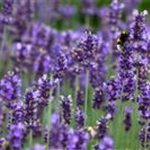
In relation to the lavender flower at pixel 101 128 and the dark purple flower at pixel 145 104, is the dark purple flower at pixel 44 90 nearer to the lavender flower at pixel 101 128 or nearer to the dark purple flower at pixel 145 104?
the lavender flower at pixel 101 128

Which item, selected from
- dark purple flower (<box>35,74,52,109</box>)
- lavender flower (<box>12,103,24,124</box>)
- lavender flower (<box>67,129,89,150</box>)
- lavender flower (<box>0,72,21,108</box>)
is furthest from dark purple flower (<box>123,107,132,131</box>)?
lavender flower (<box>67,129,89,150</box>)

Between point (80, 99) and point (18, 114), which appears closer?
point (18, 114)

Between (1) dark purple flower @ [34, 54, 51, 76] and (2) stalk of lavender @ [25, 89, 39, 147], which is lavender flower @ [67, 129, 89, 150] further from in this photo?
(1) dark purple flower @ [34, 54, 51, 76]

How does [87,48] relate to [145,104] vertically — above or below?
above

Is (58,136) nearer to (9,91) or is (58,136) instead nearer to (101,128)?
(9,91)

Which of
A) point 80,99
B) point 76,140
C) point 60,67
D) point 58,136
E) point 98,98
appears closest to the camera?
point 58,136

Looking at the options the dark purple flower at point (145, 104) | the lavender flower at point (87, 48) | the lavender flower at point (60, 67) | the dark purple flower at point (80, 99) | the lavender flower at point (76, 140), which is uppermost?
the lavender flower at point (87, 48)

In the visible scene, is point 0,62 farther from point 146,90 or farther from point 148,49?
point 146,90

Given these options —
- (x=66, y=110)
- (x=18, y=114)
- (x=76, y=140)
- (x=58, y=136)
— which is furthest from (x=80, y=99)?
(x=58, y=136)

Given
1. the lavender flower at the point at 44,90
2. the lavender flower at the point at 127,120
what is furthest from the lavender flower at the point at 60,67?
the lavender flower at the point at 127,120

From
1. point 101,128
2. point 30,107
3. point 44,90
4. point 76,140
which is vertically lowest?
point 76,140

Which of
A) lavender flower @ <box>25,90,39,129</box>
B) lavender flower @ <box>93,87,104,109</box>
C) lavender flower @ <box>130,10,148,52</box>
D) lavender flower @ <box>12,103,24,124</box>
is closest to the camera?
lavender flower @ <box>25,90,39,129</box>
